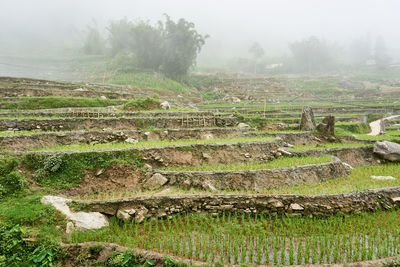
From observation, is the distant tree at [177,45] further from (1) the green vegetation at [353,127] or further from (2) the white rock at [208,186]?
(2) the white rock at [208,186]

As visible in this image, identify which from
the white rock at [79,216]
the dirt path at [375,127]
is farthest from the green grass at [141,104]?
the dirt path at [375,127]

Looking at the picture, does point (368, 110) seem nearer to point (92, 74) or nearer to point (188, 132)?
point (188, 132)

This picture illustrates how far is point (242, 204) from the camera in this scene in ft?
31.8

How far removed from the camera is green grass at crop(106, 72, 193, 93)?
49.2m

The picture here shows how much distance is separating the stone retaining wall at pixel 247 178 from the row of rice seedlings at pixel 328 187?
0.31 meters

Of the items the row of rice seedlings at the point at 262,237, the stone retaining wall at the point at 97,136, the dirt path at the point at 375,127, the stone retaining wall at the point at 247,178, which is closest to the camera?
the row of rice seedlings at the point at 262,237

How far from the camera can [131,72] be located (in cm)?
5747

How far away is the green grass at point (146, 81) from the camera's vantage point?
49.2 m

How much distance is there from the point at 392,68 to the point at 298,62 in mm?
51762

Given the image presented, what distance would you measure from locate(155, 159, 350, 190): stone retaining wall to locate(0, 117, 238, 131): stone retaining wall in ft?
28.0

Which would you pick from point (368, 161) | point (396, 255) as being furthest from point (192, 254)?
A: point (368, 161)

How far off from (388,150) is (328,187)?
382 inches

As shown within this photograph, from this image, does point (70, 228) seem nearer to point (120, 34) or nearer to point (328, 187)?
point (328, 187)

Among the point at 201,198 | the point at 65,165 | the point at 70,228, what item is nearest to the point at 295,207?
the point at 201,198
